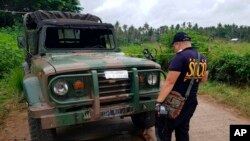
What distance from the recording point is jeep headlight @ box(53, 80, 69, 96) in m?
4.77

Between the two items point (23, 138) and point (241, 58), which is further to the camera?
point (241, 58)

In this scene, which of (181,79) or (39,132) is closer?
(181,79)

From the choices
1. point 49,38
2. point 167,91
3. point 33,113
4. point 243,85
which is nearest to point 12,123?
point 49,38

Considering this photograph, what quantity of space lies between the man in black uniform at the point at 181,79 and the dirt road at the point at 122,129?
1460 mm

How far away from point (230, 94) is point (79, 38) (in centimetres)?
453

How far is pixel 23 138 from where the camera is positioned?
6.23 meters

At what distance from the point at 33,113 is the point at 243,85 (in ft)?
23.8

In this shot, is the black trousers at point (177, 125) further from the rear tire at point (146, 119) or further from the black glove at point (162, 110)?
the rear tire at point (146, 119)

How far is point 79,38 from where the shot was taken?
6.61 meters

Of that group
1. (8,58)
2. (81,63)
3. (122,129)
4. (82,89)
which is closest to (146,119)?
(122,129)

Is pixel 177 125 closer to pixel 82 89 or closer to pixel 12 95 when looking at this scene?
pixel 82 89

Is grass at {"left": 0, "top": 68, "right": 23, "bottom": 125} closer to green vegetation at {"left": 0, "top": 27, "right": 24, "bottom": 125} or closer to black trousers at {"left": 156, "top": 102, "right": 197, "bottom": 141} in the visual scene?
green vegetation at {"left": 0, "top": 27, "right": 24, "bottom": 125}

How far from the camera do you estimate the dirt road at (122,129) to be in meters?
6.05

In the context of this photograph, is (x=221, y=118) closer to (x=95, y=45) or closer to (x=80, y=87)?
(x=95, y=45)
